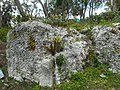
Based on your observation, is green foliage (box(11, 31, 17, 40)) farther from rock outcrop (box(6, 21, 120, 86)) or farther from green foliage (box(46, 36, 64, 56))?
green foliage (box(46, 36, 64, 56))

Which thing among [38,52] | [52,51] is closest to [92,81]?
[52,51]

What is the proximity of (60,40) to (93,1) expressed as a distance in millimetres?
16954

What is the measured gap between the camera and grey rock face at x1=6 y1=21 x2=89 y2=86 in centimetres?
565

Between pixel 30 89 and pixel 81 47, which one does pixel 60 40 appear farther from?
pixel 30 89

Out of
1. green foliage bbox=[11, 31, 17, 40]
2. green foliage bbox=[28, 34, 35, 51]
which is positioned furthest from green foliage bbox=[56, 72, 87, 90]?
green foliage bbox=[11, 31, 17, 40]

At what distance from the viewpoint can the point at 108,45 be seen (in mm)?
6383

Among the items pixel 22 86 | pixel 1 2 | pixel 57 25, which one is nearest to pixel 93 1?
pixel 1 2

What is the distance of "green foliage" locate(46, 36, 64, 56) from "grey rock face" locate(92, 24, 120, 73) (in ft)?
4.00

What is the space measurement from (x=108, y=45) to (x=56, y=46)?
164 centimetres

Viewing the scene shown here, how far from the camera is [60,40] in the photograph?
6.02m

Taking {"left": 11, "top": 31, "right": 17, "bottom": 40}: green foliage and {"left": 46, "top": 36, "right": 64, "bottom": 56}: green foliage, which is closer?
{"left": 46, "top": 36, "right": 64, "bottom": 56}: green foliage

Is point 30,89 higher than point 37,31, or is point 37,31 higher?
point 37,31

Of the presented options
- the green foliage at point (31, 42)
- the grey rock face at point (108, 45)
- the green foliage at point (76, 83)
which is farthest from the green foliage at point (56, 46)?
the grey rock face at point (108, 45)

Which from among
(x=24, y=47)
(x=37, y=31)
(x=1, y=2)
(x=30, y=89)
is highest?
(x=1, y=2)
